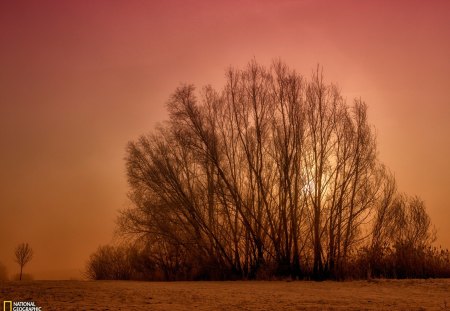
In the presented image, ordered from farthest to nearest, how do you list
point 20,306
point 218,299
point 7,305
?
1. point 218,299
2. point 7,305
3. point 20,306

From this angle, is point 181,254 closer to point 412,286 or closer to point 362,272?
point 362,272

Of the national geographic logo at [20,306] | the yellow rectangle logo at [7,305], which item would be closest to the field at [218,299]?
the national geographic logo at [20,306]

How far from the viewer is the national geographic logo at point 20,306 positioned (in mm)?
7821

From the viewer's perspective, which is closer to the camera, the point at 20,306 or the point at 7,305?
the point at 20,306

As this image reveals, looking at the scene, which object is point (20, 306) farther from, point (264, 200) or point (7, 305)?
point (264, 200)

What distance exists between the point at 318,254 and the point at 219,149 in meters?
6.06

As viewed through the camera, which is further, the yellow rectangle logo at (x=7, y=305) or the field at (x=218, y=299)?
the field at (x=218, y=299)

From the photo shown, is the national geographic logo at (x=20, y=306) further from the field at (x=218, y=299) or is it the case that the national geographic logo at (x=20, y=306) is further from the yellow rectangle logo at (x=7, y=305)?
the field at (x=218, y=299)

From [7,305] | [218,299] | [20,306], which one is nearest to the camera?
[20,306]

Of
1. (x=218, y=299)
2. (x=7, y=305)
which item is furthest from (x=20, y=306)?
(x=218, y=299)

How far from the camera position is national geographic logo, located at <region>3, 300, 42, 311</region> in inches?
308

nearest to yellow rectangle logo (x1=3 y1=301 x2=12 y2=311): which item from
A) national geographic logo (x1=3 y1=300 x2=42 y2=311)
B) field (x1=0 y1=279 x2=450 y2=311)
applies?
national geographic logo (x1=3 y1=300 x2=42 y2=311)

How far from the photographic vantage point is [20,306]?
8.06 metres

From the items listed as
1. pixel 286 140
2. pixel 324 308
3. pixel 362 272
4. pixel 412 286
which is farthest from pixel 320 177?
pixel 324 308
